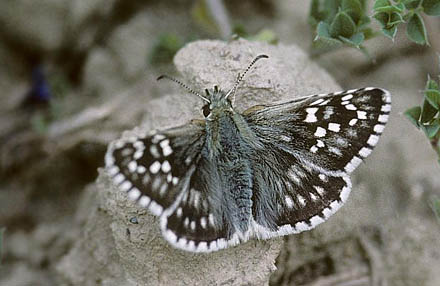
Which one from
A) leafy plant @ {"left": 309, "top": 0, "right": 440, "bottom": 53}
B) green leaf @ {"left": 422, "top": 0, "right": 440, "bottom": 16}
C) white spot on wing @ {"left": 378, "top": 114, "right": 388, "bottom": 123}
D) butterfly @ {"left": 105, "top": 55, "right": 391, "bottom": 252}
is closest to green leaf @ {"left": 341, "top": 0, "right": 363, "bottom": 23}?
leafy plant @ {"left": 309, "top": 0, "right": 440, "bottom": 53}

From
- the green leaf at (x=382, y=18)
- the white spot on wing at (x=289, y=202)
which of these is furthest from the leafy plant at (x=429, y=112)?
the white spot on wing at (x=289, y=202)

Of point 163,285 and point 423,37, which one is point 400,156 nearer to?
point 423,37

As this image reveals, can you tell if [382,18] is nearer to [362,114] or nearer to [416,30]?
[416,30]

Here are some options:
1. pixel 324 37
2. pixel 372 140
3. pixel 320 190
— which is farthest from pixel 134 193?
pixel 324 37

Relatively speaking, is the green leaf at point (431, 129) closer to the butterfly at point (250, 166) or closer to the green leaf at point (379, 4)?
the butterfly at point (250, 166)

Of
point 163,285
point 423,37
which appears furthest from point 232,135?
point 423,37

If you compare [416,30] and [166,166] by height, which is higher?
[166,166]
